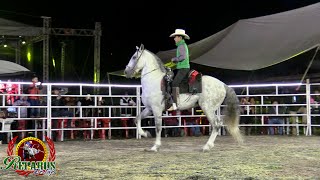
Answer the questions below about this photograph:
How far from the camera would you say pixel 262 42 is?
1252 centimetres

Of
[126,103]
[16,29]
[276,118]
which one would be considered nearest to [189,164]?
[126,103]

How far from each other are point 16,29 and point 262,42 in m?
14.6

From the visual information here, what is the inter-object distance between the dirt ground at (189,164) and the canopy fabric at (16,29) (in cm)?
1525

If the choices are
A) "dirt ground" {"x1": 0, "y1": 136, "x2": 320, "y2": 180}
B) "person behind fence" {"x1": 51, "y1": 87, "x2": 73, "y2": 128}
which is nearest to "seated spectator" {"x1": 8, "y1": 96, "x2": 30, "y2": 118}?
"person behind fence" {"x1": 51, "y1": 87, "x2": 73, "y2": 128}

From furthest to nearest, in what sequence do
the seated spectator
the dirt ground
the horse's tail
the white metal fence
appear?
1. the white metal fence
2. the seated spectator
3. the horse's tail
4. the dirt ground

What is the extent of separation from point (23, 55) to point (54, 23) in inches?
144

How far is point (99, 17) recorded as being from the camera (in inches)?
1071

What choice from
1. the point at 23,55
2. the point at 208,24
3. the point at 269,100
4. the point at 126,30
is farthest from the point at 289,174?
the point at 23,55

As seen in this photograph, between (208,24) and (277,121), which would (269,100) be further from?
(208,24)

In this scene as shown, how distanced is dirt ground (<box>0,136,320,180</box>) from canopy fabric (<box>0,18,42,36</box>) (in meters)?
15.2

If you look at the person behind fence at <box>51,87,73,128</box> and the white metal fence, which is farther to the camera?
the person behind fence at <box>51,87,73,128</box>

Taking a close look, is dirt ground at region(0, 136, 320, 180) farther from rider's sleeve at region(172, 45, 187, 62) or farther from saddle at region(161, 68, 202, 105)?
rider's sleeve at region(172, 45, 187, 62)

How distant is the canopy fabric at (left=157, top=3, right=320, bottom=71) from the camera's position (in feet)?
36.4

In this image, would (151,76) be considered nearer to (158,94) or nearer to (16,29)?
(158,94)
